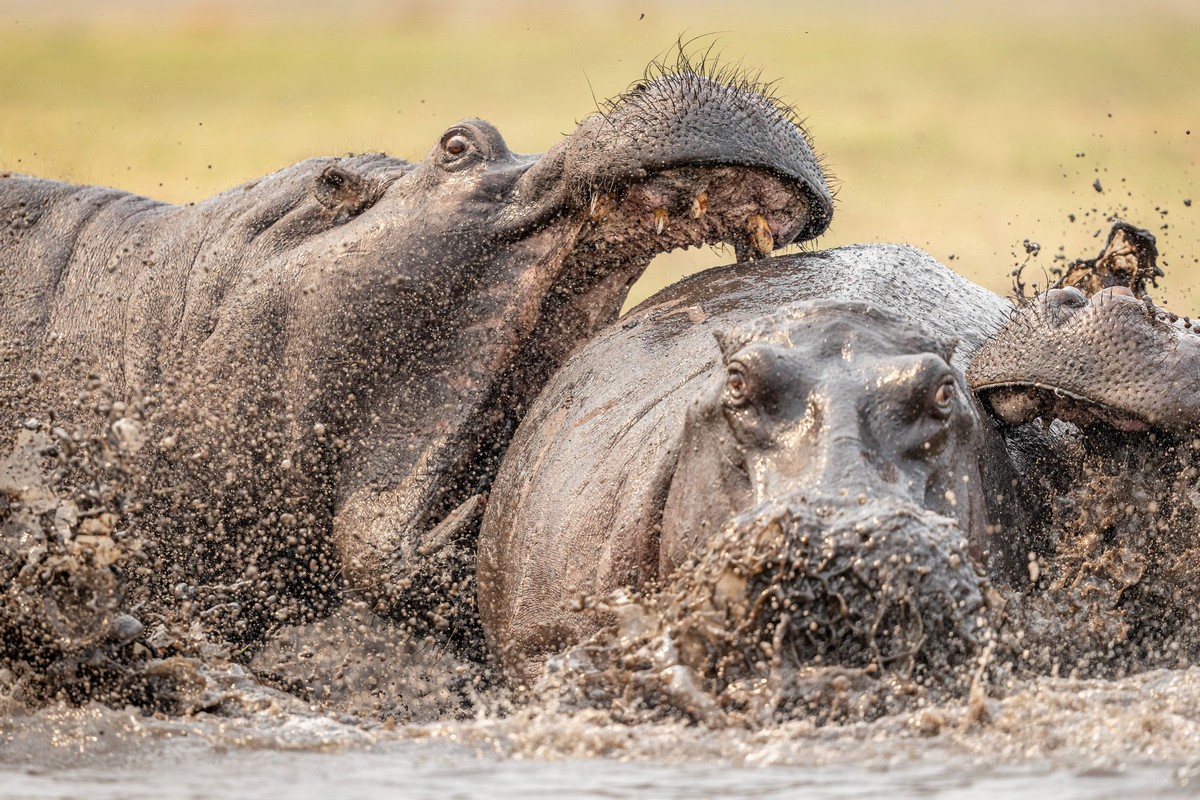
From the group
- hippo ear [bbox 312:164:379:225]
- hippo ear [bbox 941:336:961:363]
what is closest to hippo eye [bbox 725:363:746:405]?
hippo ear [bbox 941:336:961:363]

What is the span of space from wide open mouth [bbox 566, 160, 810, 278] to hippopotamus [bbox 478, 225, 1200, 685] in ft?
0.48

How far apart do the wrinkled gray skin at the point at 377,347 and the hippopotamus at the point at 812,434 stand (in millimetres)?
266

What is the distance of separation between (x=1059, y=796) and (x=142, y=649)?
3033 mm

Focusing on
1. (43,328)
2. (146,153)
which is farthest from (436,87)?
(43,328)

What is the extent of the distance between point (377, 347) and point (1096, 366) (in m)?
2.90

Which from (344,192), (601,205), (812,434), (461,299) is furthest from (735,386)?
(344,192)

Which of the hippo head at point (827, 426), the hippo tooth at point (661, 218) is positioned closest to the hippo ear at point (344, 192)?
the hippo tooth at point (661, 218)

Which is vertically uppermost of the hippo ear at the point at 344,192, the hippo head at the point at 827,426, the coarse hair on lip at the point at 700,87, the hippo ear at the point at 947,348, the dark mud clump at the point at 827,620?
the coarse hair on lip at the point at 700,87

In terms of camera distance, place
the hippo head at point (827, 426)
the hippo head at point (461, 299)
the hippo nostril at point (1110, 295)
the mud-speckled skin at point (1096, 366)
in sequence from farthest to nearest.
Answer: the hippo head at point (461, 299) < the hippo nostril at point (1110, 295) < the mud-speckled skin at point (1096, 366) < the hippo head at point (827, 426)

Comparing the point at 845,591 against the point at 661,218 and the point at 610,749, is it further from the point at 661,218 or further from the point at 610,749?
the point at 661,218

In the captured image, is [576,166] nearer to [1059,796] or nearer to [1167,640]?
[1167,640]

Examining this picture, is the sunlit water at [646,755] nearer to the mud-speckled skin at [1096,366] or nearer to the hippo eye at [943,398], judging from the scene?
the hippo eye at [943,398]

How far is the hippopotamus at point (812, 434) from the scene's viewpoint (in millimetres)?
5453

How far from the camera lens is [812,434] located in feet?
19.0
